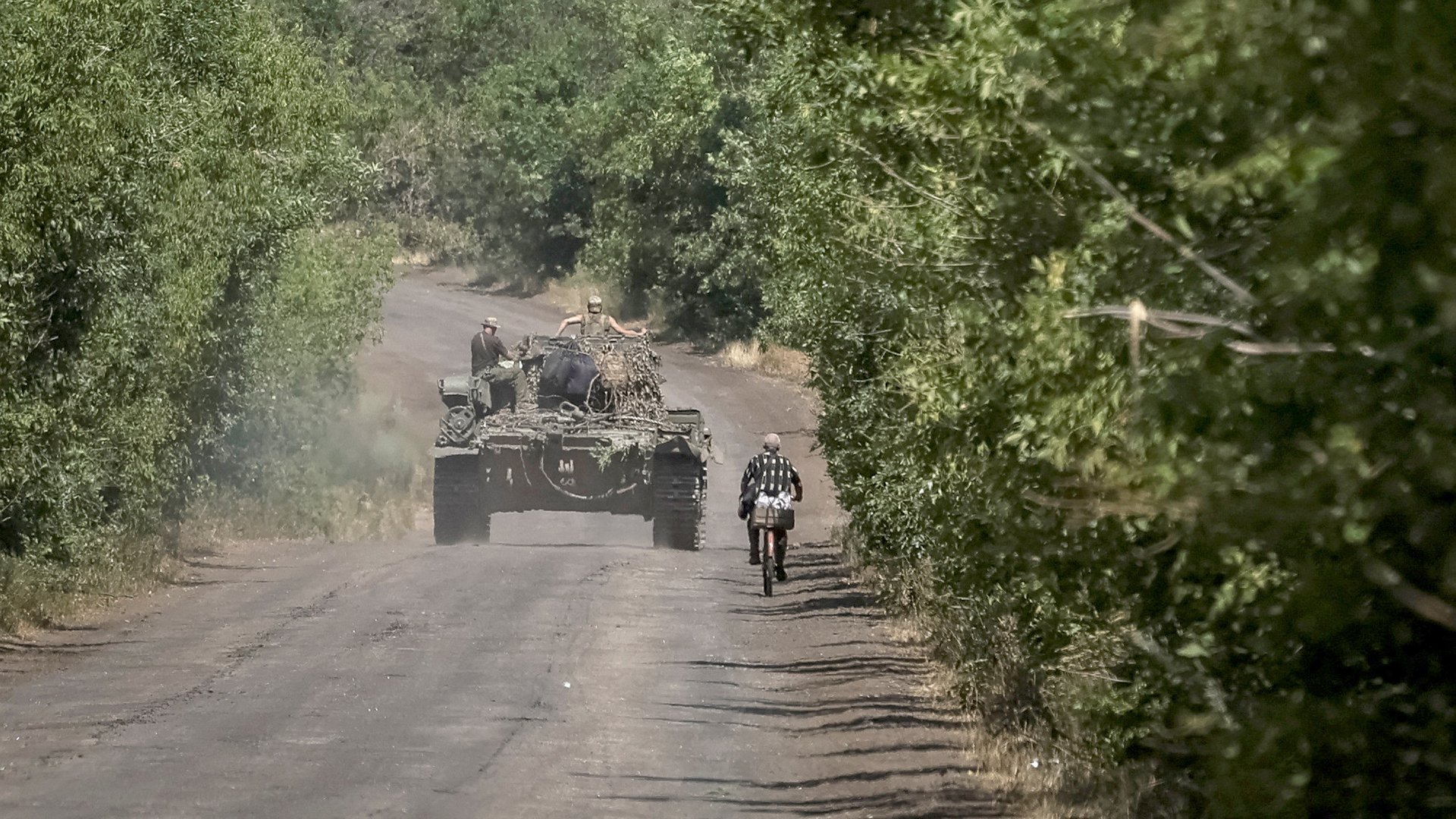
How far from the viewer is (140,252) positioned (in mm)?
16875

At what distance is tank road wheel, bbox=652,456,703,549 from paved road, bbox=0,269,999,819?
36 centimetres

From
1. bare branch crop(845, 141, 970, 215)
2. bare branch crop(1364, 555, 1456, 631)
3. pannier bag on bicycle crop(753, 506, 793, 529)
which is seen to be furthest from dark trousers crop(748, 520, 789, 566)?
bare branch crop(1364, 555, 1456, 631)

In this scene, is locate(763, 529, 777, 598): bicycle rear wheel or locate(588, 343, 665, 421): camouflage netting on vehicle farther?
locate(588, 343, 665, 421): camouflage netting on vehicle

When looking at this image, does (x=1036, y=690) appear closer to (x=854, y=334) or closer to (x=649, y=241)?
(x=854, y=334)

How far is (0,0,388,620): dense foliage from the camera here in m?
14.2

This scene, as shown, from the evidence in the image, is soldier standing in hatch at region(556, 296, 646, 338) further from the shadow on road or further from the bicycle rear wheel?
the shadow on road

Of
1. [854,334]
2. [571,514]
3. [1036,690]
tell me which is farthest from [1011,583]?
[571,514]

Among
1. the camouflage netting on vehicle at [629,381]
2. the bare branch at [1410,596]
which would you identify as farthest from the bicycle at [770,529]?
the bare branch at [1410,596]

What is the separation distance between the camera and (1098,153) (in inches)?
189

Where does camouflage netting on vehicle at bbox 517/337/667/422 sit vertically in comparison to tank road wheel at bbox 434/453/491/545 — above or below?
above

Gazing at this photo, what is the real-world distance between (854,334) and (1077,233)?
8822mm

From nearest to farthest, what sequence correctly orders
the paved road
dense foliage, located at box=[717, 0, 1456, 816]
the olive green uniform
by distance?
dense foliage, located at box=[717, 0, 1456, 816]
the paved road
the olive green uniform

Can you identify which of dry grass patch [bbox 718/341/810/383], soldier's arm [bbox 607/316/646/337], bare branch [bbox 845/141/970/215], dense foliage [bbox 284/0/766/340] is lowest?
bare branch [bbox 845/141/970/215]

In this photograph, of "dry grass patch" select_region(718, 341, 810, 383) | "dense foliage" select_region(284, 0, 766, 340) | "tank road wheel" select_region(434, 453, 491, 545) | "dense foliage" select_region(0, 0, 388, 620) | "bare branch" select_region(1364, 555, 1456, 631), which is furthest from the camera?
"dense foliage" select_region(284, 0, 766, 340)
